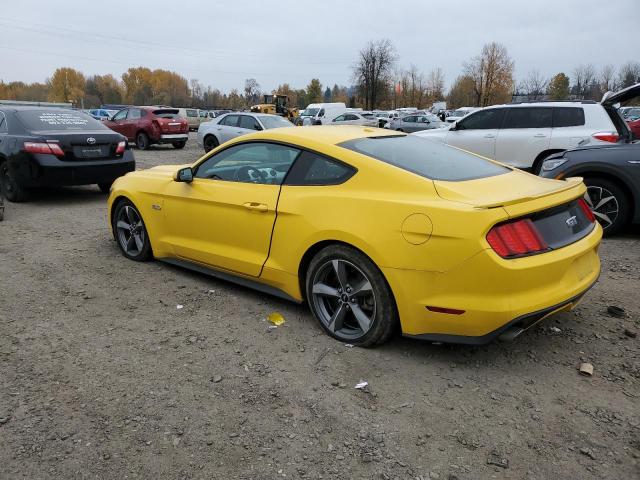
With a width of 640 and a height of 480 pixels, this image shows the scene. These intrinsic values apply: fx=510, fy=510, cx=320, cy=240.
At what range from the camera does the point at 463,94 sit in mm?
86000

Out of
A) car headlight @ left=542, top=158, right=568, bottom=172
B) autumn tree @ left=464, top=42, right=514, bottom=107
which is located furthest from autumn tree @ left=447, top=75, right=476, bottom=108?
car headlight @ left=542, top=158, right=568, bottom=172

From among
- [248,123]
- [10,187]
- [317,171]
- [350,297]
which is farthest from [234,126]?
[350,297]

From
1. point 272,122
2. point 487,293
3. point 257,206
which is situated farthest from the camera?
point 272,122

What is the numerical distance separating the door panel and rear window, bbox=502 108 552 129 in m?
7.53

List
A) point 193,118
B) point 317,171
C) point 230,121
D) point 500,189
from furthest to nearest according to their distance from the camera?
point 193,118
point 230,121
point 317,171
point 500,189

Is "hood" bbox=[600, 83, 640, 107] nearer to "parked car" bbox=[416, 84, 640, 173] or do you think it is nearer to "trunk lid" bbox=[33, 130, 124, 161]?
"parked car" bbox=[416, 84, 640, 173]

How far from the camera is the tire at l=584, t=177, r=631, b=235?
19.6 feet

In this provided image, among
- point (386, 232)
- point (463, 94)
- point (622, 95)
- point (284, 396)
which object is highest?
point (463, 94)

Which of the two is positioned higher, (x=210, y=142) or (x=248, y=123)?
(x=248, y=123)

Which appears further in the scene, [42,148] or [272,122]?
[272,122]

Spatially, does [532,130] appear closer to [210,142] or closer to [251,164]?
[251,164]

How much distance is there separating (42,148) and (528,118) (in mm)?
8503

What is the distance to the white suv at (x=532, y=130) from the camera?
30.1 feet

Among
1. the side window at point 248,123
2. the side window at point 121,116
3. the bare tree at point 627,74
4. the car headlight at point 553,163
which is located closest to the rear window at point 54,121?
the side window at point 248,123
